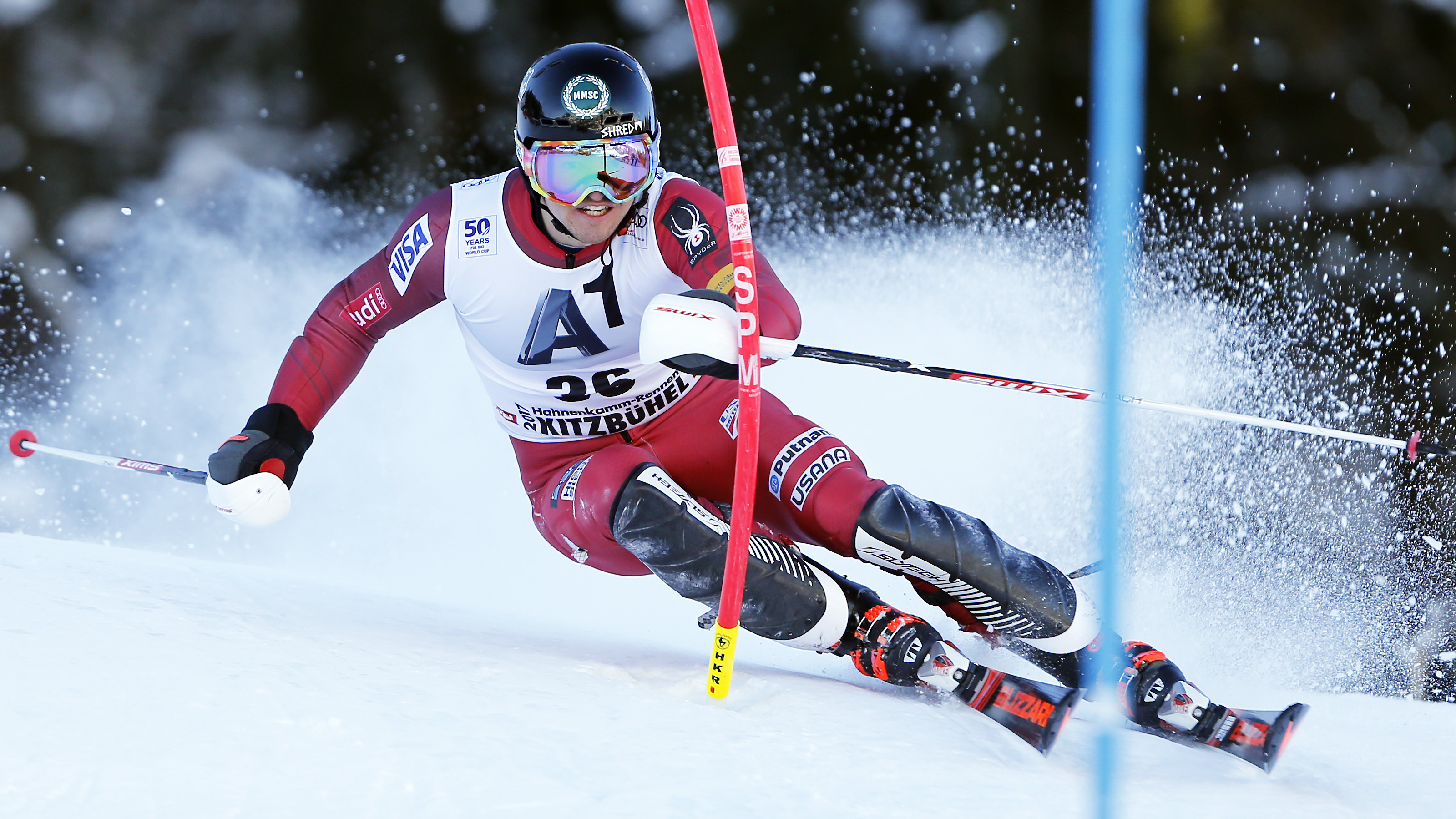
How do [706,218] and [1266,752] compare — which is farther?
[706,218]

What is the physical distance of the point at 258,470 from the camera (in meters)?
1.53

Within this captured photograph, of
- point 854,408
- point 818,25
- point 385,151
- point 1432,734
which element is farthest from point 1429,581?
point 385,151

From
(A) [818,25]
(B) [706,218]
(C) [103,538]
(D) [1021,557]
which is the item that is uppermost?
(A) [818,25]

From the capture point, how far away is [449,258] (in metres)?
1.62

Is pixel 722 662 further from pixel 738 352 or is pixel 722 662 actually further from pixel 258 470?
pixel 258 470

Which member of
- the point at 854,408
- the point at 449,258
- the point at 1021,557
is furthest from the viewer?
the point at 854,408

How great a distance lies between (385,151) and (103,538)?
5.33ft

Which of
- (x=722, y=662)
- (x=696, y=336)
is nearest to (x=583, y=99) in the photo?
(x=696, y=336)

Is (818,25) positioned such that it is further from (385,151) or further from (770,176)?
(385,151)

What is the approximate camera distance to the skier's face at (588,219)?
1.52 m

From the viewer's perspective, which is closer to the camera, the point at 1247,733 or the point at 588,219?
the point at 1247,733

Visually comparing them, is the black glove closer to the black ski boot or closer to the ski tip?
the black ski boot

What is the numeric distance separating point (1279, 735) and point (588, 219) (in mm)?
1166

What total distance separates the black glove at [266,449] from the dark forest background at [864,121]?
2.36 metres
